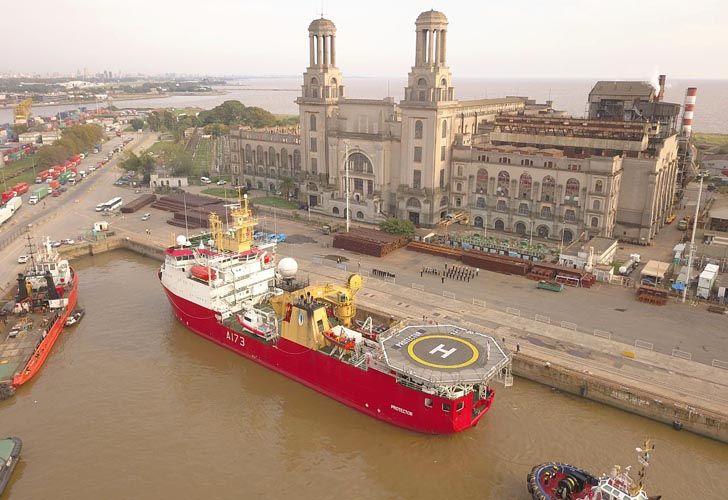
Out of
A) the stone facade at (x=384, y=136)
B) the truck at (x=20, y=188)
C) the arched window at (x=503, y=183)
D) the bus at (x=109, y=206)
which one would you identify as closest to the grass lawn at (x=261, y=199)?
the stone facade at (x=384, y=136)

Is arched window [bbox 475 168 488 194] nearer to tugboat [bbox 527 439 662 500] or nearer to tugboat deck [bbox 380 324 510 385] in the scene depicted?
tugboat deck [bbox 380 324 510 385]

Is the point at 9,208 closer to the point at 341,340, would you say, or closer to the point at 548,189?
the point at 341,340

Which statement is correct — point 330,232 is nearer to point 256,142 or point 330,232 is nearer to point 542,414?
point 256,142

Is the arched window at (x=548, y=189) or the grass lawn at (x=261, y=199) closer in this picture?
the arched window at (x=548, y=189)

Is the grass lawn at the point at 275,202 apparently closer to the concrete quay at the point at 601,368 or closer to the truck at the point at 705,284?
the concrete quay at the point at 601,368

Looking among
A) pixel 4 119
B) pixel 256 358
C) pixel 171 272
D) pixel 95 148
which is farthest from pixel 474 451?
pixel 4 119

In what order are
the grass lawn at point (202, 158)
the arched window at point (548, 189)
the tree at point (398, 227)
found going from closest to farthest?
the arched window at point (548, 189)
the tree at point (398, 227)
the grass lawn at point (202, 158)
